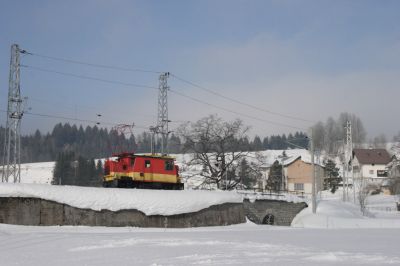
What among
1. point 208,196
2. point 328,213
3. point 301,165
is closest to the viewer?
point 208,196

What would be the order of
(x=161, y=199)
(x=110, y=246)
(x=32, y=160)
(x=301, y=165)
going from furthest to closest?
(x=32, y=160)
(x=301, y=165)
(x=161, y=199)
(x=110, y=246)

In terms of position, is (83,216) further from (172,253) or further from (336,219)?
(336,219)

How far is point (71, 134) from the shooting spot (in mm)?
185500

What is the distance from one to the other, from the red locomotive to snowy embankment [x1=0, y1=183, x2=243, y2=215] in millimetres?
3426

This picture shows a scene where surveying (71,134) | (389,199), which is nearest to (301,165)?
(389,199)

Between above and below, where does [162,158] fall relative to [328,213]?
above

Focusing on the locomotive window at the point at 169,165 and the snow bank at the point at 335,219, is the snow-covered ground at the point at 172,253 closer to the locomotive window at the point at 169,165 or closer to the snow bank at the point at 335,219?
the locomotive window at the point at 169,165

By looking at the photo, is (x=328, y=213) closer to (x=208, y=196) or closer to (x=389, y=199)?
(x=208, y=196)

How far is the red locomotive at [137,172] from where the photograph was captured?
34188mm

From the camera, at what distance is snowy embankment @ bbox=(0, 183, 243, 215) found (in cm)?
2619

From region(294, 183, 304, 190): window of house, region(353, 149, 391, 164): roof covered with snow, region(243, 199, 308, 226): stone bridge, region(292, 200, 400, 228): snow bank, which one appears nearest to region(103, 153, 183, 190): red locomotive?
region(243, 199, 308, 226): stone bridge

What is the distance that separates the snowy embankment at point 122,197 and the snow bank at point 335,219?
11224 mm

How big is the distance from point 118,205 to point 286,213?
22.3 m

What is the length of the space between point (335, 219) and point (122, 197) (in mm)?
21114
